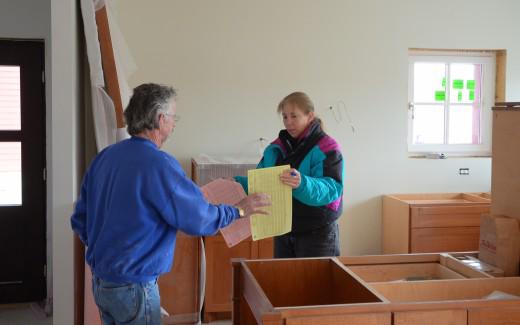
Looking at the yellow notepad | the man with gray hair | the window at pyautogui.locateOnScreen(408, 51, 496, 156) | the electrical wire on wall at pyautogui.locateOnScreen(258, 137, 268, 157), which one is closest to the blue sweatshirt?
the man with gray hair

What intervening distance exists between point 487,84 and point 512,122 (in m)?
3.26

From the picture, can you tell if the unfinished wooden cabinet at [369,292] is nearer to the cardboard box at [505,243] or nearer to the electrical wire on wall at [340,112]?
the cardboard box at [505,243]

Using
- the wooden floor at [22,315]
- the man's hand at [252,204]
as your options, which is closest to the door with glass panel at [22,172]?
the wooden floor at [22,315]

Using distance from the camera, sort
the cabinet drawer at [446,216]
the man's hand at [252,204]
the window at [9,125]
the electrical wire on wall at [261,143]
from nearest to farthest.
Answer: the man's hand at [252,204]
the window at [9,125]
the cabinet drawer at [446,216]
the electrical wire on wall at [261,143]

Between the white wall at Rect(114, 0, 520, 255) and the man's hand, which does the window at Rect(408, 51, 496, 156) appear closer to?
the white wall at Rect(114, 0, 520, 255)

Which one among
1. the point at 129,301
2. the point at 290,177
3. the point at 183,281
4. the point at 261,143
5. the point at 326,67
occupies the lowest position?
the point at 183,281

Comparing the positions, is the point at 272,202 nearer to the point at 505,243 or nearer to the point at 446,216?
the point at 505,243

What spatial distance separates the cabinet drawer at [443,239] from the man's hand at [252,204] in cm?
265

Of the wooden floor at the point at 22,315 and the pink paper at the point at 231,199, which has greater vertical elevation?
the pink paper at the point at 231,199

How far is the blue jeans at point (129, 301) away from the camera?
69.7 inches

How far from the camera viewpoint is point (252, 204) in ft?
6.70

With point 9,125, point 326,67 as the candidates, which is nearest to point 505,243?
point 326,67

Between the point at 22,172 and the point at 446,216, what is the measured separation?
3.43 metres

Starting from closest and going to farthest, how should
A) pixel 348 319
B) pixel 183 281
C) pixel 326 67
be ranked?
1. pixel 348 319
2. pixel 183 281
3. pixel 326 67
